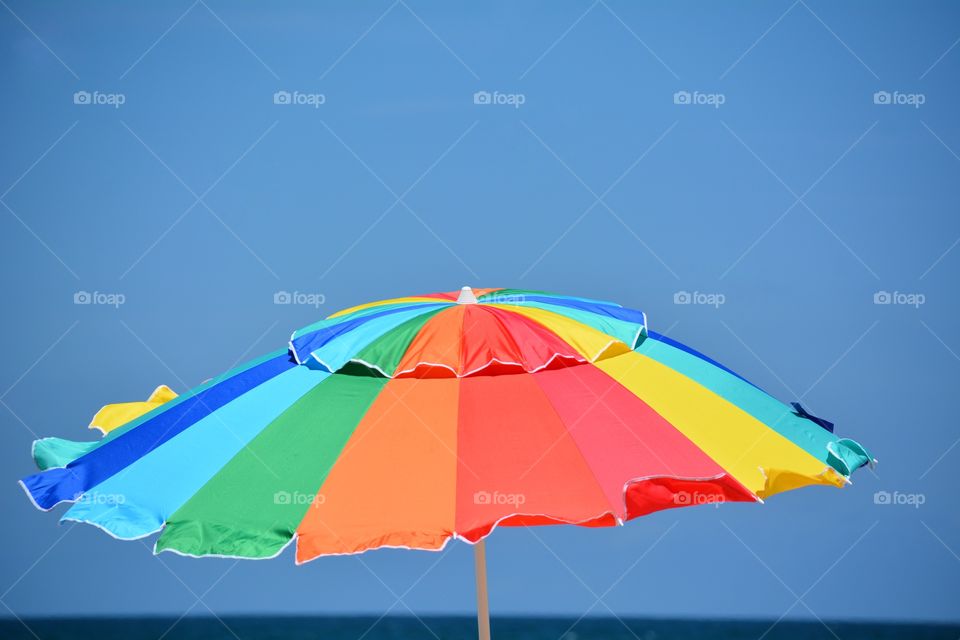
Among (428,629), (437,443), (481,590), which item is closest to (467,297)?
(437,443)

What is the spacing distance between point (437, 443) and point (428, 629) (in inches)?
138

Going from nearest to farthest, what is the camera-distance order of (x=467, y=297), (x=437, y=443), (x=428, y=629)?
(x=437, y=443)
(x=467, y=297)
(x=428, y=629)

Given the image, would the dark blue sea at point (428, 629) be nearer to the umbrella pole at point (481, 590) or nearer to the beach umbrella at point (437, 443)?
the umbrella pole at point (481, 590)

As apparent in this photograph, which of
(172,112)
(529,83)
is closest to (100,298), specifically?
(172,112)

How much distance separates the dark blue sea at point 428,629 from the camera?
19.5 ft

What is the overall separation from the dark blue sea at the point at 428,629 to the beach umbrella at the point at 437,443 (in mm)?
2664

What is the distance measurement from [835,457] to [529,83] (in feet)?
11.2

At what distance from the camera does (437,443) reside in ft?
9.39

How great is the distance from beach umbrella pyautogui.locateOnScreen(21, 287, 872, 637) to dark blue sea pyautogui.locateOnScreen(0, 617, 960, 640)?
8.74 ft

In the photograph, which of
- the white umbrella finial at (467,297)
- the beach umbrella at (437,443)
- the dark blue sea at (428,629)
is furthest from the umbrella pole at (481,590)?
the dark blue sea at (428,629)

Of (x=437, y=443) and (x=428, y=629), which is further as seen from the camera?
(x=428, y=629)

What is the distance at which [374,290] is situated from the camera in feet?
19.6

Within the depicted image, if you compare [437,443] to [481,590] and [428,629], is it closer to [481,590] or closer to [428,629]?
[481,590]

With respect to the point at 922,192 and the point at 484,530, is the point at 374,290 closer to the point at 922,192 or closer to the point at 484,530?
the point at 922,192
